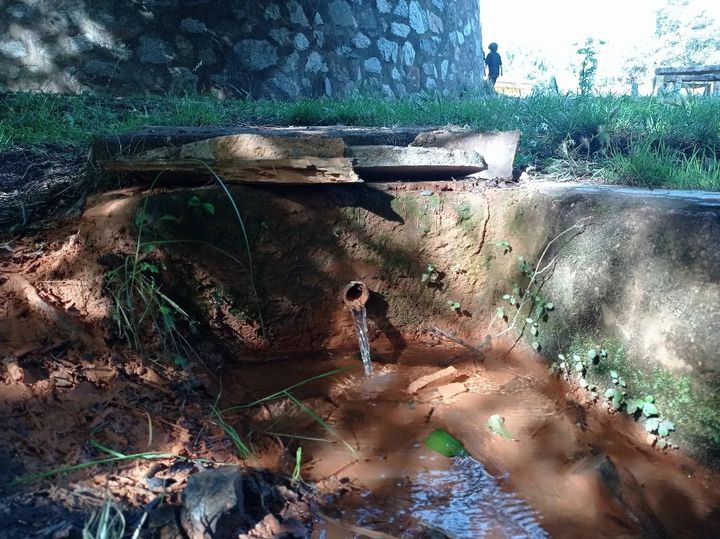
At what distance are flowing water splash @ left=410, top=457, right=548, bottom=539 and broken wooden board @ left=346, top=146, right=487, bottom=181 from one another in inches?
56.0

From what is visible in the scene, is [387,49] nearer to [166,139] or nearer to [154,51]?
[154,51]

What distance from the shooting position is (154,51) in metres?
5.35

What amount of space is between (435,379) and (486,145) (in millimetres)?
1313

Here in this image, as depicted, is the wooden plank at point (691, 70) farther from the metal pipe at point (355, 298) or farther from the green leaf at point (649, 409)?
the green leaf at point (649, 409)

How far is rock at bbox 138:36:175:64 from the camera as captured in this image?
17.4ft

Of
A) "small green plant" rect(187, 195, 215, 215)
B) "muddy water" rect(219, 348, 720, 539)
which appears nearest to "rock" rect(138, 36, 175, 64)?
"small green plant" rect(187, 195, 215, 215)

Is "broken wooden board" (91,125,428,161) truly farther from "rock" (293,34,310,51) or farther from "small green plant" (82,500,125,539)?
"rock" (293,34,310,51)

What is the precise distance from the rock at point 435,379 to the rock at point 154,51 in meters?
4.12

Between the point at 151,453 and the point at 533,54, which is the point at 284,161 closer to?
the point at 151,453

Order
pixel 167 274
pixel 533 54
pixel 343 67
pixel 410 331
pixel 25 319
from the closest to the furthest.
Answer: pixel 25 319 < pixel 167 274 < pixel 410 331 < pixel 343 67 < pixel 533 54

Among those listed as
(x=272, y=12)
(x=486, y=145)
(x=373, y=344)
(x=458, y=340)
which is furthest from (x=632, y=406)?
(x=272, y=12)

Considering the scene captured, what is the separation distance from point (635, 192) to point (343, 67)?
184 inches

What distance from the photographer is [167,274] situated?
253cm

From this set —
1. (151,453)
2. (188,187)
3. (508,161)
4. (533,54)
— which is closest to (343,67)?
(508,161)
